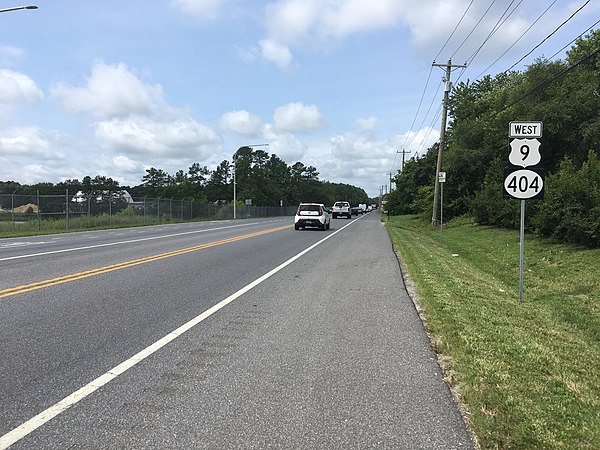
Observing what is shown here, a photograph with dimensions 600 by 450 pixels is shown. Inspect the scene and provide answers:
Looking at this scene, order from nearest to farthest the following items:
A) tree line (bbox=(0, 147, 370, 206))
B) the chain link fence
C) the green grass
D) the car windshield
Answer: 1. the green grass
2. the chain link fence
3. the car windshield
4. tree line (bbox=(0, 147, 370, 206))

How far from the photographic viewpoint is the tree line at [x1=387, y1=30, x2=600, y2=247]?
52.7 feet

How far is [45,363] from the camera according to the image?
4.97m

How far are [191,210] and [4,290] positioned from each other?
1854 inches

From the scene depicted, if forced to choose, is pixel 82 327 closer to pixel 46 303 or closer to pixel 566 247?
pixel 46 303

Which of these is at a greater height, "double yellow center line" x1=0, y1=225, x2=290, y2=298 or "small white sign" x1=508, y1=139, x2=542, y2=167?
"small white sign" x1=508, y1=139, x2=542, y2=167

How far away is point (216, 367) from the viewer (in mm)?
4977

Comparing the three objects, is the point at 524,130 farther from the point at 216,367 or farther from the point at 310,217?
the point at 310,217

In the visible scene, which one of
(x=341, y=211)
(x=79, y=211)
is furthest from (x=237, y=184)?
(x=79, y=211)

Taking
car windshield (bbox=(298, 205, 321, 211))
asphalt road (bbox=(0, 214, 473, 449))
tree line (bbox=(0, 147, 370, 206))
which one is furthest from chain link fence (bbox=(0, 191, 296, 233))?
tree line (bbox=(0, 147, 370, 206))

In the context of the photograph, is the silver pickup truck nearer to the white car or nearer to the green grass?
the white car

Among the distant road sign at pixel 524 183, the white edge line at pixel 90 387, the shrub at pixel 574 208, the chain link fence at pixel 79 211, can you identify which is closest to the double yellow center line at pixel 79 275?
the white edge line at pixel 90 387

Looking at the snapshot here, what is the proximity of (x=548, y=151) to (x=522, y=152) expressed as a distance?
2428 cm

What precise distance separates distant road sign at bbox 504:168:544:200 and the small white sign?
131 mm

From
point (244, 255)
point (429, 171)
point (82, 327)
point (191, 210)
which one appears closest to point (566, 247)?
point (244, 255)
